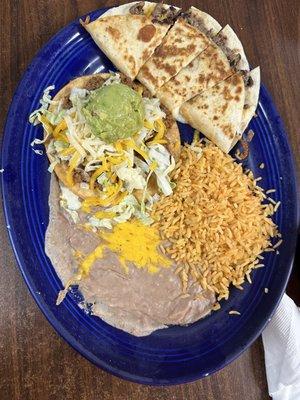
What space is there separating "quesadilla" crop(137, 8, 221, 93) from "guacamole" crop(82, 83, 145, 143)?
0.64 feet

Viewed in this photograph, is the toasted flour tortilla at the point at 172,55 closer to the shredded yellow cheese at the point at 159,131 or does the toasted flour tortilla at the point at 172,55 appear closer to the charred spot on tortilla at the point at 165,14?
the charred spot on tortilla at the point at 165,14

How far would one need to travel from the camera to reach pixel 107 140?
2.27 m

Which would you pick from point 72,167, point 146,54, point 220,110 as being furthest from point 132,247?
point 146,54

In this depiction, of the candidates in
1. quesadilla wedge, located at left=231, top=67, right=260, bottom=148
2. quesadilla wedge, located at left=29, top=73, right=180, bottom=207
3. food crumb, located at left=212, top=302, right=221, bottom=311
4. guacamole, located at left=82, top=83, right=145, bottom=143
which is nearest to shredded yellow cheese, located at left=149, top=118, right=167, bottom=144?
quesadilla wedge, located at left=29, top=73, right=180, bottom=207

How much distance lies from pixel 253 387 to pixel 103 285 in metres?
0.83

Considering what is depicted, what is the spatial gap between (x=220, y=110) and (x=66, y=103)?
2.31 ft

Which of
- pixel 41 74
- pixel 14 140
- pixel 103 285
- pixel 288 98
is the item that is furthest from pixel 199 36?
pixel 103 285

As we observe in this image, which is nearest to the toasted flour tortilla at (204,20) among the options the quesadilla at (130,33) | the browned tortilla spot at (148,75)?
the quesadilla at (130,33)

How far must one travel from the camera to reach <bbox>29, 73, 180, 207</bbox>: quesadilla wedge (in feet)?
7.27

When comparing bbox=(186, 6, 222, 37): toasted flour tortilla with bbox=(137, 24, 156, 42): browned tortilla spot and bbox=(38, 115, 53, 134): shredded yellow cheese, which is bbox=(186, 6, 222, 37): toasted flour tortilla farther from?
bbox=(38, 115, 53, 134): shredded yellow cheese

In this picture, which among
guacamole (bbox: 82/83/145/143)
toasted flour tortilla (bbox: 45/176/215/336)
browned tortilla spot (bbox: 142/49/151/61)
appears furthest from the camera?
browned tortilla spot (bbox: 142/49/151/61)

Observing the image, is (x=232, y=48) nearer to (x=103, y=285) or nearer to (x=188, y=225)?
(x=188, y=225)

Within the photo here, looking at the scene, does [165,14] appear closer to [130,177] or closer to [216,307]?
[130,177]

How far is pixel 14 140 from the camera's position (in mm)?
2209
